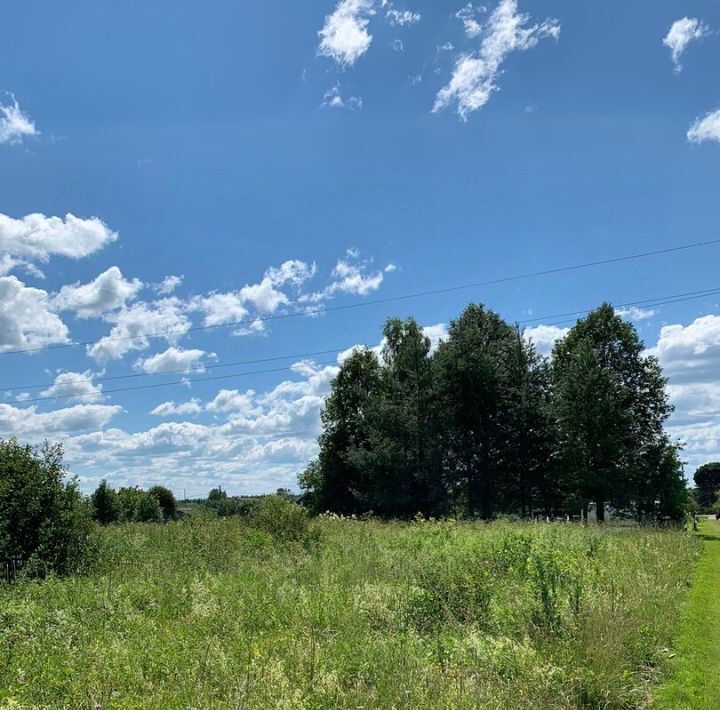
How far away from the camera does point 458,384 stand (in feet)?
134

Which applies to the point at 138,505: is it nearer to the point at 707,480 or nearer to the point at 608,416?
the point at 608,416

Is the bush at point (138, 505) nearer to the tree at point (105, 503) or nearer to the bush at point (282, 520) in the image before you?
the tree at point (105, 503)

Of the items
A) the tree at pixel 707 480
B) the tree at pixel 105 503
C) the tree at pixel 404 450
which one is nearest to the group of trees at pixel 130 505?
the tree at pixel 105 503

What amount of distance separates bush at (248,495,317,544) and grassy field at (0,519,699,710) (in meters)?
3.05

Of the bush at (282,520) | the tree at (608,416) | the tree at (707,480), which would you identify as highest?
the tree at (608,416)

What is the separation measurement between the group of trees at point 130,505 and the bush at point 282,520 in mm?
9997

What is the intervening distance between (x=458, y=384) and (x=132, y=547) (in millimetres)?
28907

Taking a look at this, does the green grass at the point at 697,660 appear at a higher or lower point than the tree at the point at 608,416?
lower

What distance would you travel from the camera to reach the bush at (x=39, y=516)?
12.5 metres

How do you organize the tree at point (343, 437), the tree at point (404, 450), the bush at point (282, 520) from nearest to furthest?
the bush at point (282, 520) → the tree at point (404, 450) → the tree at point (343, 437)

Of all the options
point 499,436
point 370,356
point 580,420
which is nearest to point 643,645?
point 580,420

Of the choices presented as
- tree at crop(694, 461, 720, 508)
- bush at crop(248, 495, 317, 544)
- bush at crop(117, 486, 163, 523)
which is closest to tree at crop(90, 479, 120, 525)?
bush at crop(117, 486, 163, 523)

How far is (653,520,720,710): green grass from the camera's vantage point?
641 cm

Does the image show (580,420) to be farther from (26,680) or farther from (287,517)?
(26,680)
